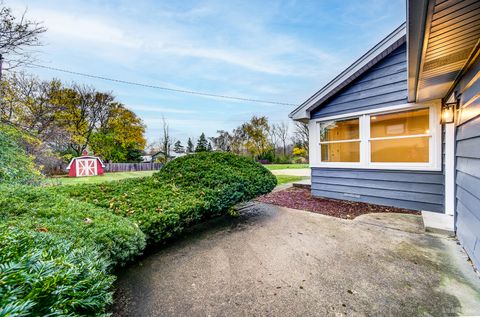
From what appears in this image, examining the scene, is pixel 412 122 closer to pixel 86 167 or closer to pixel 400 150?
pixel 400 150

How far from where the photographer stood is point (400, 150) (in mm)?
4910

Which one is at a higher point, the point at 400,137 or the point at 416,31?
the point at 416,31

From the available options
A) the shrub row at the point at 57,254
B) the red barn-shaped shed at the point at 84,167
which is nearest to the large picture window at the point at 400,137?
the shrub row at the point at 57,254

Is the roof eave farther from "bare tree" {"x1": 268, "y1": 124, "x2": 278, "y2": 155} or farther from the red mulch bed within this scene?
"bare tree" {"x1": 268, "y1": 124, "x2": 278, "y2": 155}

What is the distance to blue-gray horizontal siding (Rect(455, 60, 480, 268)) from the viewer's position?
2209mm

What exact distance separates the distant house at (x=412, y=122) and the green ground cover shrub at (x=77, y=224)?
3.06m

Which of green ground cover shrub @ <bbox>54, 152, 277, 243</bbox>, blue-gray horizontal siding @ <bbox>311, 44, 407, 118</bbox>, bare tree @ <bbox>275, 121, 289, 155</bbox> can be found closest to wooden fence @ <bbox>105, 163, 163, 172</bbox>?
bare tree @ <bbox>275, 121, 289, 155</bbox>

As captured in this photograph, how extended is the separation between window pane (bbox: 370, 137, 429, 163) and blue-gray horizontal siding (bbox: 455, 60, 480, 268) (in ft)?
5.36

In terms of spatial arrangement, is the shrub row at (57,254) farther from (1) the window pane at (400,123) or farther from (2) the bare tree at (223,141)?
(2) the bare tree at (223,141)

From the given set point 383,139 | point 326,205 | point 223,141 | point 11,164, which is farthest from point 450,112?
point 223,141

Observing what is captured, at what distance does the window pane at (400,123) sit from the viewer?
4.60 meters

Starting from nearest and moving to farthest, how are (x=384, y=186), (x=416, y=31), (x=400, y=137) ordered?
(x=416, y=31) → (x=400, y=137) → (x=384, y=186)

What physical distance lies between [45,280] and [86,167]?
19.8 meters

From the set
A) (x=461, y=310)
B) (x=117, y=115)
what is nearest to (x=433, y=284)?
(x=461, y=310)
